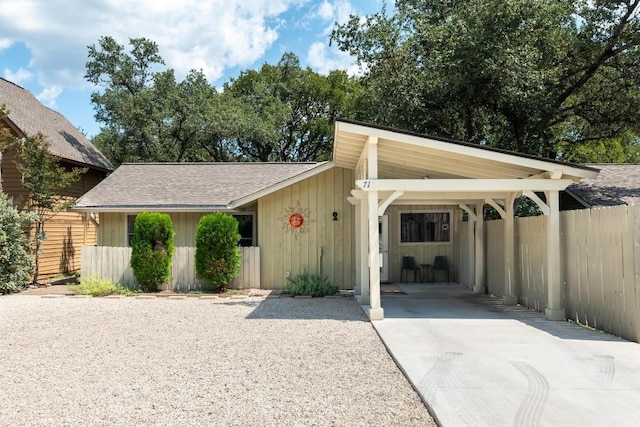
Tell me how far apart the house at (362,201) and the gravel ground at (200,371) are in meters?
1.97

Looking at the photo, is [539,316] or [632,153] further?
[632,153]

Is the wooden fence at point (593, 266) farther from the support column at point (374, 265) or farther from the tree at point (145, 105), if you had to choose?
the tree at point (145, 105)

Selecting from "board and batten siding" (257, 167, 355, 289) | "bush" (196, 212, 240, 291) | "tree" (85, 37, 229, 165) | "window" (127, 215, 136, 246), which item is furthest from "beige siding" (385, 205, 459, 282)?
"tree" (85, 37, 229, 165)

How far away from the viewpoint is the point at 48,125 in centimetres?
1766

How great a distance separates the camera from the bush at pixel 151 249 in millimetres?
11562

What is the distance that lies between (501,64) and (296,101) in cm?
2039

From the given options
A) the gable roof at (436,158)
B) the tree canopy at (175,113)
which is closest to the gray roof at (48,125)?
the tree canopy at (175,113)

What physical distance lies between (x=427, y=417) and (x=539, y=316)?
5213 mm

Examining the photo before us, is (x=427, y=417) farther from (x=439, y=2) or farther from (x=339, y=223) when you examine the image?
(x=439, y=2)

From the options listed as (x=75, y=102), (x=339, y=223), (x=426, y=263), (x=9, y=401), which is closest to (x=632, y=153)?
(x=426, y=263)

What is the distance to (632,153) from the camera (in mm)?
32312

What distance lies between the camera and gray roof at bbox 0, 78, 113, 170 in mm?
15487

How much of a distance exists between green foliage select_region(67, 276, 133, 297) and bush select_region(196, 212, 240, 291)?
6.36 ft

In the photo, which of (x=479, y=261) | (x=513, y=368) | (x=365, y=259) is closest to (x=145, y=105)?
(x=365, y=259)
